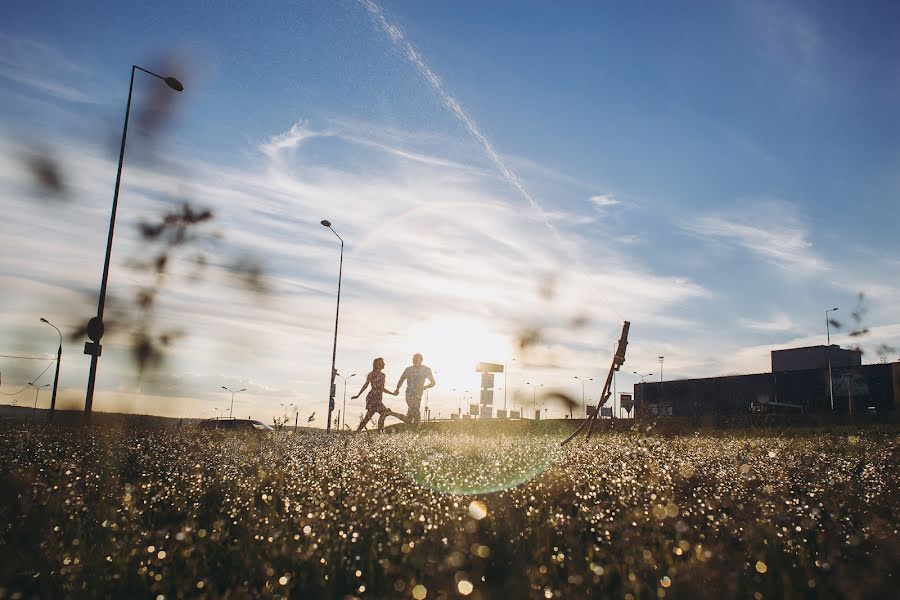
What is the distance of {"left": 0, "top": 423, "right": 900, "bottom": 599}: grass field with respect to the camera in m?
2.90

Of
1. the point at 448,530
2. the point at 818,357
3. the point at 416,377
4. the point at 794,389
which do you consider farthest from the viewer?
the point at 818,357

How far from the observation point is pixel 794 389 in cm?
7800

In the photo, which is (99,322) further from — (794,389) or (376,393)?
(794,389)

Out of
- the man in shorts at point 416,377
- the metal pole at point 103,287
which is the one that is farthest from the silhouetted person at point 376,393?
the metal pole at point 103,287

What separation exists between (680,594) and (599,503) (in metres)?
2.17

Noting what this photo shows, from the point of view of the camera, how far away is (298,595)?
284 centimetres

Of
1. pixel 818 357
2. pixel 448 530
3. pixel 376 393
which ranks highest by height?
pixel 818 357

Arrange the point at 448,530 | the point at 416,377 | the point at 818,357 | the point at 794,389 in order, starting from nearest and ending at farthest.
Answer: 1. the point at 448,530
2. the point at 416,377
3. the point at 794,389
4. the point at 818,357

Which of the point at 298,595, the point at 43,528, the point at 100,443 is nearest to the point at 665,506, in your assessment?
the point at 298,595

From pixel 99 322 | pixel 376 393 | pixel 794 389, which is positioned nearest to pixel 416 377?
pixel 376 393

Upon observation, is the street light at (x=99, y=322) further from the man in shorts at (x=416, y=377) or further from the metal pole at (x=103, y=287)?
the man in shorts at (x=416, y=377)

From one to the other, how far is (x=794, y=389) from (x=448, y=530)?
286ft

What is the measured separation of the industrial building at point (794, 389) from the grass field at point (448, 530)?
2317 inches

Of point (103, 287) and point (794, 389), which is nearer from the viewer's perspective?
point (103, 287)
